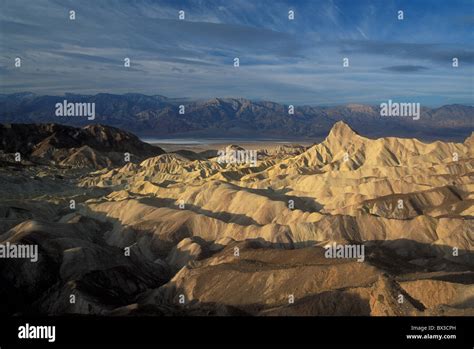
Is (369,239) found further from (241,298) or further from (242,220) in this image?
(241,298)

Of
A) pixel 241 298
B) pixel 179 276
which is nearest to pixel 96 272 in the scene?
pixel 179 276

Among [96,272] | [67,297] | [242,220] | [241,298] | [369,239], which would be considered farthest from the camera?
[242,220]

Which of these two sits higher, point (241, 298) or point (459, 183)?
point (459, 183)

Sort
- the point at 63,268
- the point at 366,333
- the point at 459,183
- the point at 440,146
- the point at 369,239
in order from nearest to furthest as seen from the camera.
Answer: the point at 366,333 → the point at 63,268 → the point at 369,239 → the point at 459,183 → the point at 440,146

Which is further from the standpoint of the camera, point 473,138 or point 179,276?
point 473,138

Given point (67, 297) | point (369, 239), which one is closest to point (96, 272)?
point (67, 297)

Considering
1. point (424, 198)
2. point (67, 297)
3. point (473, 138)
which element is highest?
point (473, 138)
